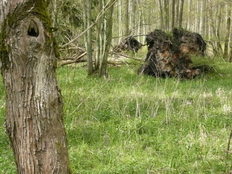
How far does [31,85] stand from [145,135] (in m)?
2.82

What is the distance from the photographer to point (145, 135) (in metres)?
4.78

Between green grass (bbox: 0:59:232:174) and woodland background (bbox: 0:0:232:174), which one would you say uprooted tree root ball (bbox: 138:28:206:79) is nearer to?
woodland background (bbox: 0:0:232:174)

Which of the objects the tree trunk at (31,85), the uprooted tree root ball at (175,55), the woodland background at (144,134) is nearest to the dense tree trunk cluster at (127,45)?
the uprooted tree root ball at (175,55)

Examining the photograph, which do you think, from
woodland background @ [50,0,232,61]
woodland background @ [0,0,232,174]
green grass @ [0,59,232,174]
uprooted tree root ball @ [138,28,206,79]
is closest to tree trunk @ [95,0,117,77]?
woodland background @ [50,0,232,61]

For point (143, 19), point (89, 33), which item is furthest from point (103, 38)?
point (143, 19)

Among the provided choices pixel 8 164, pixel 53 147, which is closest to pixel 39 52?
pixel 53 147

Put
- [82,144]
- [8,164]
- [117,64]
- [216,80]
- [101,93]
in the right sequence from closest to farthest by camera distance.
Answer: [8,164], [82,144], [101,93], [216,80], [117,64]

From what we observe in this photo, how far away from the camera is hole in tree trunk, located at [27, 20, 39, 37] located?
2.25m

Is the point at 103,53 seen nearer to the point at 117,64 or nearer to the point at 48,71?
the point at 117,64

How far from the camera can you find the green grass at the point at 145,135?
3.75 m

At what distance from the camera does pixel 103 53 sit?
10141mm

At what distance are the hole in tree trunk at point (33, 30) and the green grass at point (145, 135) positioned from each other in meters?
0.93

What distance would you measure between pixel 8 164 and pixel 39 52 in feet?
6.66

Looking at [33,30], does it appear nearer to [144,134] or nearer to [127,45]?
[144,134]
